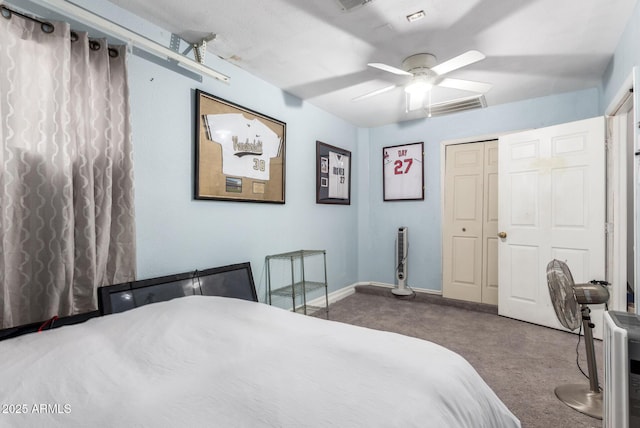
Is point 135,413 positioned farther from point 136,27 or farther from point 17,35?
point 136,27

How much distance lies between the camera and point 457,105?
337 cm

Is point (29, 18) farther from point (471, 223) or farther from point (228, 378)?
point (471, 223)

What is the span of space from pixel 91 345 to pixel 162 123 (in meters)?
1.63

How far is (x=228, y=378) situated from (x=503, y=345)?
2.62 m

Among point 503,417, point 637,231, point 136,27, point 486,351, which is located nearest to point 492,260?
point 486,351

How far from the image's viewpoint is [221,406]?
→ 70 centimetres

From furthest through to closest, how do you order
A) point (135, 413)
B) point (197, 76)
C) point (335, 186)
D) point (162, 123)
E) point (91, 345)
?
point (335, 186), point (197, 76), point (162, 123), point (91, 345), point (135, 413)

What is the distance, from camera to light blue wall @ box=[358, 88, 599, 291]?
3291 millimetres

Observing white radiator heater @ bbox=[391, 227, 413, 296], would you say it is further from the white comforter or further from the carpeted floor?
the white comforter

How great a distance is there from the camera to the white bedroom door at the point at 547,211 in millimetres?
2684

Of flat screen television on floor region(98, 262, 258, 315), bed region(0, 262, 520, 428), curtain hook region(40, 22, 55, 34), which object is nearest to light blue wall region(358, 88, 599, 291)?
flat screen television on floor region(98, 262, 258, 315)

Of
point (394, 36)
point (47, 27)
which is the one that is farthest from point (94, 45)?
point (394, 36)

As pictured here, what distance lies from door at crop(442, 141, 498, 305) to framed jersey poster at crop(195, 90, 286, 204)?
7.47ft

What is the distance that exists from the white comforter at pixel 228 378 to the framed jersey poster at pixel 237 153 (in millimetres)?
1450
